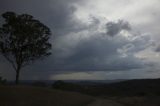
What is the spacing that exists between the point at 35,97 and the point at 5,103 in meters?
5.44

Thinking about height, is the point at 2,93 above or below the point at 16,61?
below

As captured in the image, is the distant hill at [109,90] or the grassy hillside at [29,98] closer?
the grassy hillside at [29,98]

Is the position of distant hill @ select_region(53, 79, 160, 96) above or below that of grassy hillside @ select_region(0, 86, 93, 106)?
above

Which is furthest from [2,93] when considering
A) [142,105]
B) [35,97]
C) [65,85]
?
[65,85]

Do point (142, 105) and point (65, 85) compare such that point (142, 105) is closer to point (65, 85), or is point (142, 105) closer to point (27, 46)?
point (27, 46)

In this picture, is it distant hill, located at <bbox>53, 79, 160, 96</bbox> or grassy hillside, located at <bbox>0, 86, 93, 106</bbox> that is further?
distant hill, located at <bbox>53, 79, 160, 96</bbox>

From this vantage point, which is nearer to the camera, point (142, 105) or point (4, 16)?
point (142, 105)

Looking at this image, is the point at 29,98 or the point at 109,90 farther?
the point at 109,90

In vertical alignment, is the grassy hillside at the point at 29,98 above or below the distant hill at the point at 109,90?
below

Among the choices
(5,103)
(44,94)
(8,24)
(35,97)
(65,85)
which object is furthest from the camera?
(65,85)

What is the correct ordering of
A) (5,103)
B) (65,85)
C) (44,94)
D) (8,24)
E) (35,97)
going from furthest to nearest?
(65,85)
(8,24)
(44,94)
(35,97)
(5,103)

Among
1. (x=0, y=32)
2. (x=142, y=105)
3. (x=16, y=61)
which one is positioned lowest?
(x=142, y=105)

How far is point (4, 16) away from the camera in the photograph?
52156 mm

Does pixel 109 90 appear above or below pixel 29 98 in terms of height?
above
